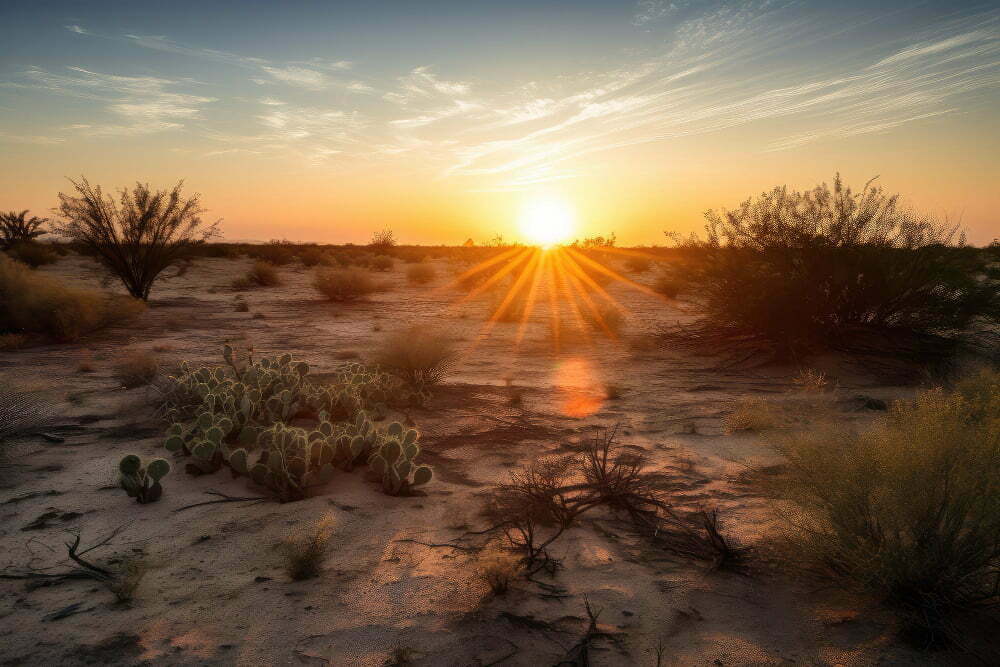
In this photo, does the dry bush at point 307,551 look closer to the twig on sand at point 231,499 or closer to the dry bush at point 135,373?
the twig on sand at point 231,499

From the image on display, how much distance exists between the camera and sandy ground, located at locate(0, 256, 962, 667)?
7.73ft

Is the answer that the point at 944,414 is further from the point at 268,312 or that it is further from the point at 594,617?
the point at 268,312

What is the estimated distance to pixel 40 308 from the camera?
10.0m

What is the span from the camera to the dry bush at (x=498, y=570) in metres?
2.74

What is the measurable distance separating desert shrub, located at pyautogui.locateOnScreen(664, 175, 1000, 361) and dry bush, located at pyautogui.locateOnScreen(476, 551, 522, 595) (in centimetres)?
695

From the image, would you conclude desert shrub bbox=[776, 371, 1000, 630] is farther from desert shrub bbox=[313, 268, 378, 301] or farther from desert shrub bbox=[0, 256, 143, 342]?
desert shrub bbox=[313, 268, 378, 301]

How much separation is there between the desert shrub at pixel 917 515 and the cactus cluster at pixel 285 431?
2490mm

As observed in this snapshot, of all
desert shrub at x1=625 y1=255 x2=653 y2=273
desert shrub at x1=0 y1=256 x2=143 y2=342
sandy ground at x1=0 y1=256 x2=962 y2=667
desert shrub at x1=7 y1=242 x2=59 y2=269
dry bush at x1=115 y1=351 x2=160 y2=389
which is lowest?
sandy ground at x1=0 y1=256 x2=962 y2=667

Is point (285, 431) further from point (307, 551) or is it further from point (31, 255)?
point (31, 255)

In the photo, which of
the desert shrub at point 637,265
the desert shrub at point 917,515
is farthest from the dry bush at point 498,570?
the desert shrub at point 637,265

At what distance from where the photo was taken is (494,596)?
2713 mm

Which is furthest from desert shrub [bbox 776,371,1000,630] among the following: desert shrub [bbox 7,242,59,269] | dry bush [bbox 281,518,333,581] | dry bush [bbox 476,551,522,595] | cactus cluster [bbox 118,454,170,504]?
desert shrub [bbox 7,242,59,269]

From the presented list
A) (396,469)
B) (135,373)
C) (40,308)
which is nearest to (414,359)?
(396,469)

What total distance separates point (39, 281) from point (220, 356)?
5149mm
